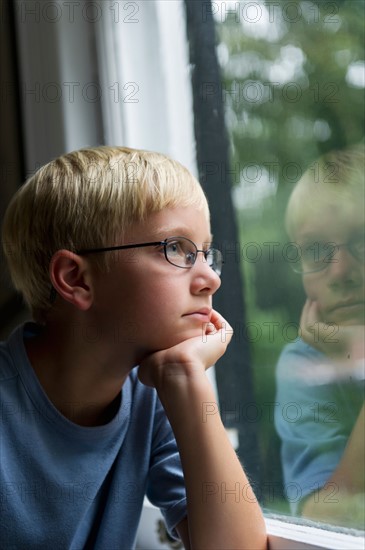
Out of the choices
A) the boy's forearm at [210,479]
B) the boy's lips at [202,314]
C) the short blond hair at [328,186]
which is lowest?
the boy's forearm at [210,479]

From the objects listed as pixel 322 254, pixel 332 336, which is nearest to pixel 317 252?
pixel 322 254

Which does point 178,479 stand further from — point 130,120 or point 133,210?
point 130,120

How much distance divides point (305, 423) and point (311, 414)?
0.02 meters

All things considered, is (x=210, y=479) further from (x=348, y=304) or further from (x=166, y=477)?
(x=348, y=304)

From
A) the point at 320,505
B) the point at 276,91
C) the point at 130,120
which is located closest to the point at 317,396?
the point at 320,505

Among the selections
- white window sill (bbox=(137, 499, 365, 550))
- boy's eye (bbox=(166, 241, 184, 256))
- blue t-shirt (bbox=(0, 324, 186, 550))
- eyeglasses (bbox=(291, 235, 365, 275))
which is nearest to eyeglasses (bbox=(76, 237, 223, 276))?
boy's eye (bbox=(166, 241, 184, 256))

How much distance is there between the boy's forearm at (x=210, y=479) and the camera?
0.94 m

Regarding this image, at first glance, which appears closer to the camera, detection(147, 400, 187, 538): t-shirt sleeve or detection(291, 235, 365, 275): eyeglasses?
detection(291, 235, 365, 275): eyeglasses

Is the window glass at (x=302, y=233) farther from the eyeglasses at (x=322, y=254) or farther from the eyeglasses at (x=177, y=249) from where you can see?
the eyeglasses at (x=177, y=249)

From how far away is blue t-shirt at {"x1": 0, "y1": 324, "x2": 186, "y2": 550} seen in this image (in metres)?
1.06

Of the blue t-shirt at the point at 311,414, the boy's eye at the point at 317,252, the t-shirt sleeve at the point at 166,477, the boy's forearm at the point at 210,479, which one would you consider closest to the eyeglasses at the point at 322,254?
the boy's eye at the point at 317,252

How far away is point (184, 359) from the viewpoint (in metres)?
0.99

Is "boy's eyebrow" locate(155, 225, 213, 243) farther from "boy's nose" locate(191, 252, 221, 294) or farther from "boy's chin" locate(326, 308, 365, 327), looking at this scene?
"boy's chin" locate(326, 308, 365, 327)

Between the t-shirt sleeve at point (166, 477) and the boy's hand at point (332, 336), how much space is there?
0.26 metres
